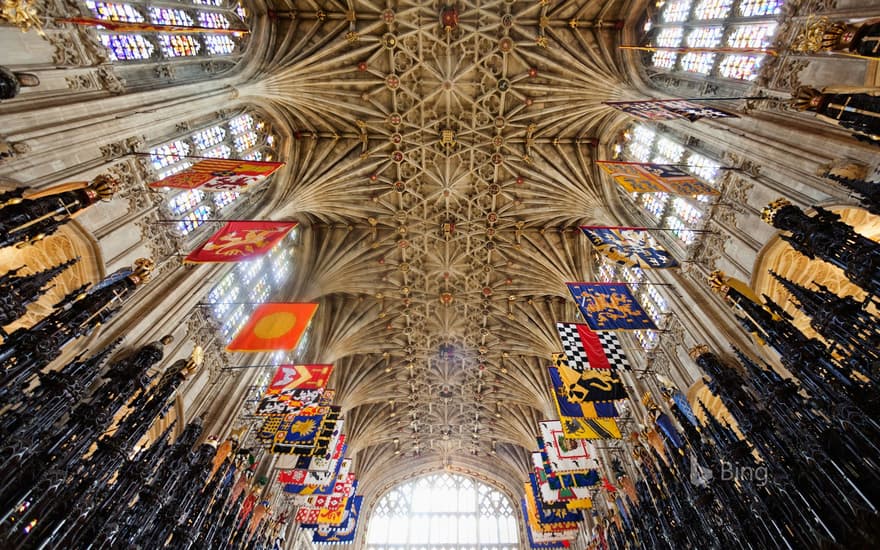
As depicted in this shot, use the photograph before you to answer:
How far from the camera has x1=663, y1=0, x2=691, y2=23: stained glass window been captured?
12.7 m

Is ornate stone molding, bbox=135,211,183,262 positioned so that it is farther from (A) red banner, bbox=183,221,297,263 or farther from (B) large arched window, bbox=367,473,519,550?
(B) large arched window, bbox=367,473,519,550

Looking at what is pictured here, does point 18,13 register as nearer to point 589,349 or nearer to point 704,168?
point 589,349

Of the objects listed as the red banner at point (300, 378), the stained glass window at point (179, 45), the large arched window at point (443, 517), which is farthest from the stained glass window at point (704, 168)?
the large arched window at point (443, 517)

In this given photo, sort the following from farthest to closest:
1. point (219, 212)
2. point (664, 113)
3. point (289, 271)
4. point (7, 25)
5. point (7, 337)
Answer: point (289, 271)
point (219, 212)
point (664, 113)
point (7, 25)
point (7, 337)

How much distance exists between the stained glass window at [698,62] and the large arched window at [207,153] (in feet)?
47.6

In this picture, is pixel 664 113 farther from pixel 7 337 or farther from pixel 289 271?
pixel 289 271

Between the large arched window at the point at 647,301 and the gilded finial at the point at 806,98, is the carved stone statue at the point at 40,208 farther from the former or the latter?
the large arched window at the point at 647,301

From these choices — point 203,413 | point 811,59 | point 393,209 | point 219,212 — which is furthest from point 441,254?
point 811,59

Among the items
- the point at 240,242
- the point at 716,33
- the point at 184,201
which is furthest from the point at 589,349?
the point at 184,201

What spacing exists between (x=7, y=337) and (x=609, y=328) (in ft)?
35.9

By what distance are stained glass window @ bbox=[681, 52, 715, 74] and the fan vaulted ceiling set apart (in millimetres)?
3057

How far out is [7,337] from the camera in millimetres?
5727

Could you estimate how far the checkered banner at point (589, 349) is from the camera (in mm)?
10891

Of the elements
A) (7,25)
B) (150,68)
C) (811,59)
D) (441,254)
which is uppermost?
(441,254)
